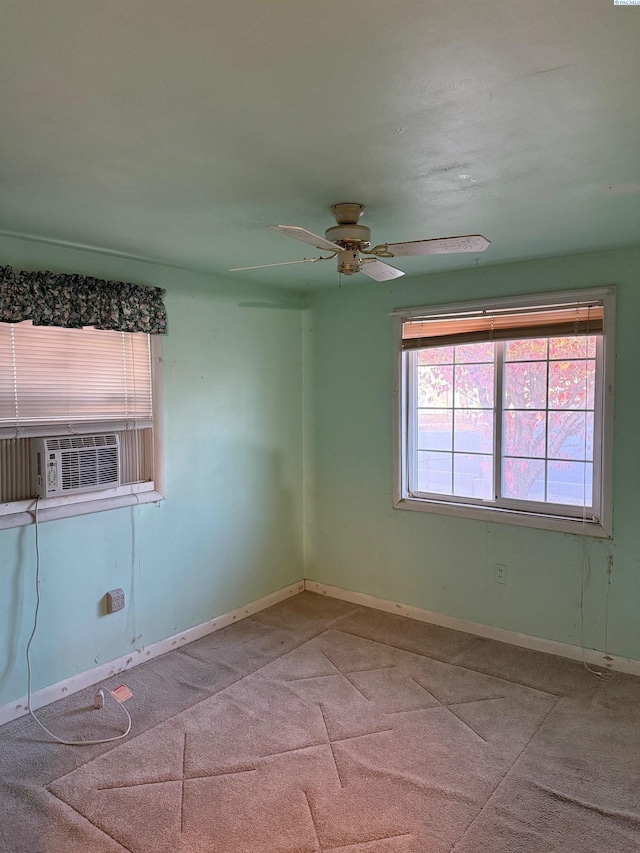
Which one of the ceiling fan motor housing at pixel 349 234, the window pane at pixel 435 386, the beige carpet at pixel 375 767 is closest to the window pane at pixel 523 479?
the window pane at pixel 435 386

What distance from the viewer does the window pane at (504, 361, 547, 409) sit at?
368cm

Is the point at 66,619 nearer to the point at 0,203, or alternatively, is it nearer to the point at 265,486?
the point at 265,486

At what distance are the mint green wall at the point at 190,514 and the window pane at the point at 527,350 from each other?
1731mm

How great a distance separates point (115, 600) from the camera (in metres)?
3.42

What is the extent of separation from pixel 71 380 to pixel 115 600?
1.33m

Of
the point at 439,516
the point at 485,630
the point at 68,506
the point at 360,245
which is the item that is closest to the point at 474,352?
the point at 439,516

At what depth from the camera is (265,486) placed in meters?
4.50

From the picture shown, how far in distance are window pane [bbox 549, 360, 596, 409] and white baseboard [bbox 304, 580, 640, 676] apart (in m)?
1.51

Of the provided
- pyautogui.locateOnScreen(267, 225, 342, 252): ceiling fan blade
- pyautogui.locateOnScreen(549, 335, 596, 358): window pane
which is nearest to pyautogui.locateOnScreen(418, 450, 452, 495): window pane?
pyautogui.locateOnScreen(549, 335, 596, 358): window pane

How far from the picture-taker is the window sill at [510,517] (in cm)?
347

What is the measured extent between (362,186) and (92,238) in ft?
5.14

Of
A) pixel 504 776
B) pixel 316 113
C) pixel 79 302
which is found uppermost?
pixel 316 113

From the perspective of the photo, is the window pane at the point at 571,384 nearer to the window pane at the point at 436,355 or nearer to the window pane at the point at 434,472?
the window pane at the point at 436,355

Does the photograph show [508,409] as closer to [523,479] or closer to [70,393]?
[523,479]
